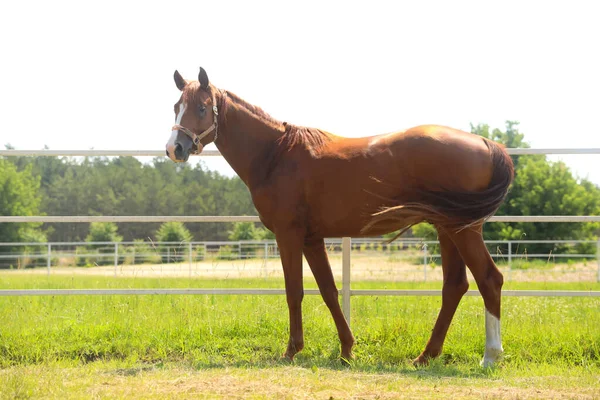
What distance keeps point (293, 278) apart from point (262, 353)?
822mm

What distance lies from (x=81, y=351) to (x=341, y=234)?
248 centimetres

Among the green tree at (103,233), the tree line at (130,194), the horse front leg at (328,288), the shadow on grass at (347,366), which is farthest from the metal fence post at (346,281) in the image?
the green tree at (103,233)

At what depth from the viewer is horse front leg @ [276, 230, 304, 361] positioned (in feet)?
15.8

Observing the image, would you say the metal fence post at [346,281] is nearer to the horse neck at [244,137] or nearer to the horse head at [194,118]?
the horse neck at [244,137]

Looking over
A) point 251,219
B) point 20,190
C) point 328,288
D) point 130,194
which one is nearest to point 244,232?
point 130,194

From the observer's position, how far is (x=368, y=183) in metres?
4.82

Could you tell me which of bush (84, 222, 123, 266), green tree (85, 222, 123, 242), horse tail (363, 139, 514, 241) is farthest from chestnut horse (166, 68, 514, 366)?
green tree (85, 222, 123, 242)

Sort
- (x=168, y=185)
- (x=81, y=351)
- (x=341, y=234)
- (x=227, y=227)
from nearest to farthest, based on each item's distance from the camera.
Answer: (x=341, y=234)
(x=81, y=351)
(x=168, y=185)
(x=227, y=227)

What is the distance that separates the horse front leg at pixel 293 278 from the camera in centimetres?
483

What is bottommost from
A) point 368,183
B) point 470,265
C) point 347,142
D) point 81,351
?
point 81,351

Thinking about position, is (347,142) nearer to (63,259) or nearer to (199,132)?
(199,132)

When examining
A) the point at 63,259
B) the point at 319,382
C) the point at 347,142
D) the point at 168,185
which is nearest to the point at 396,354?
the point at 319,382

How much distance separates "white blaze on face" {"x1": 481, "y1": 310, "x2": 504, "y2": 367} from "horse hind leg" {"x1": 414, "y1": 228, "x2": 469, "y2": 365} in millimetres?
289

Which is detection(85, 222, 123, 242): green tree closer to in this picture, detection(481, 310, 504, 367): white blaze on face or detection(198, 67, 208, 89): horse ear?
detection(198, 67, 208, 89): horse ear
